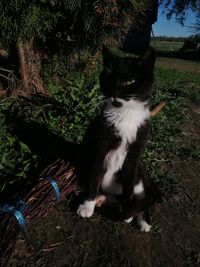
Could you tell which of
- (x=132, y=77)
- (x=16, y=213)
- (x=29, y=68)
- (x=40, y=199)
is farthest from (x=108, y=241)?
(x=29, y=68)

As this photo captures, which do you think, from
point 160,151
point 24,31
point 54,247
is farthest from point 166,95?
point 54,247

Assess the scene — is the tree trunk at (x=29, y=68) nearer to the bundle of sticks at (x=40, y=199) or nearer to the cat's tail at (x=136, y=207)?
the bundle of sticks at (x=40, y=199)

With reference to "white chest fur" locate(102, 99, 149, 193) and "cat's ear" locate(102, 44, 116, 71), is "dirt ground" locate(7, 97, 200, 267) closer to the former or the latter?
"white chest fur" locate(102, 99, 149, 193)

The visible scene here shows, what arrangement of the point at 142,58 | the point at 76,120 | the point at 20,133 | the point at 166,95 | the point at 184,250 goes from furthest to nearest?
the point at 166,95
the point at 76,120
the point at 20,133
the point at 184,250
the point at 142,58

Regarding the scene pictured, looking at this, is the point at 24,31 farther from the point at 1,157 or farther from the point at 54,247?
the point at 54,247

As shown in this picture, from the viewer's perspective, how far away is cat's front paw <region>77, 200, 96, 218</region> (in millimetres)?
3352

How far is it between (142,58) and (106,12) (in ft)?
7.69

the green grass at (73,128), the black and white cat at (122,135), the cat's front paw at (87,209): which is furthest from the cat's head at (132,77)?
the green grass at (73,128)

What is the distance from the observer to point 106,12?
5.05m

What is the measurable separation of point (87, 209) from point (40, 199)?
0.48 m

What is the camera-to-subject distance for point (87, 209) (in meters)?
3.35

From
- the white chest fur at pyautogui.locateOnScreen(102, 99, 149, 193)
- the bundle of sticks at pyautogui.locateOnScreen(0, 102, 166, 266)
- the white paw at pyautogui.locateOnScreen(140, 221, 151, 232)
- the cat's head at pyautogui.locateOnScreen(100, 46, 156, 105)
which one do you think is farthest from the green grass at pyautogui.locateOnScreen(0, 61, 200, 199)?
the cat's head at pyautogui.locateOnScreen(100, 46, 156, 105)

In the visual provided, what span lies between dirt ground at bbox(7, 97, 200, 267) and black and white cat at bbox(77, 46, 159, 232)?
150 mm

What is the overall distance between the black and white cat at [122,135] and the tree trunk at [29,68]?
2435 millimetres
